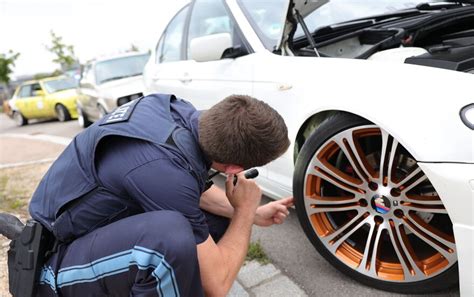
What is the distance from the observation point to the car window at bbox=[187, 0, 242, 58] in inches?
107

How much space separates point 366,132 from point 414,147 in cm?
27

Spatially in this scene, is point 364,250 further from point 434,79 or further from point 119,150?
point 119,150

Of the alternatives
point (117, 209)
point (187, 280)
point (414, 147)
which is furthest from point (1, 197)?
point (414, 147)

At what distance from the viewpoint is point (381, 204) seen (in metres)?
1.76

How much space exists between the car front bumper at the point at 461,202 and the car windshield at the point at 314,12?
1232mm

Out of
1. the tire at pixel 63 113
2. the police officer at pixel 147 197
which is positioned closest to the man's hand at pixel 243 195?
the police officer at pixel 147 197

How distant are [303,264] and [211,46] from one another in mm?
1354

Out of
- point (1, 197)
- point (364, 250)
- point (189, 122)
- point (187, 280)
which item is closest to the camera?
point (187, 280)

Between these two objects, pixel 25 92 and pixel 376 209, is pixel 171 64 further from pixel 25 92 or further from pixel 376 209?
pixel 25 92

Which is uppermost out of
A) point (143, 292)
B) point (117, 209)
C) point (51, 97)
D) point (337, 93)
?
point (337, 93)

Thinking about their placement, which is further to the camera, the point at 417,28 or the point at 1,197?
the point at 1,197

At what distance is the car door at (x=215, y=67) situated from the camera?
2.44m

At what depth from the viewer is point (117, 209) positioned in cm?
143

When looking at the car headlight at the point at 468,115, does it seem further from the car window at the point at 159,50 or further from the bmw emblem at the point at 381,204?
the car window at the point at 159,50
